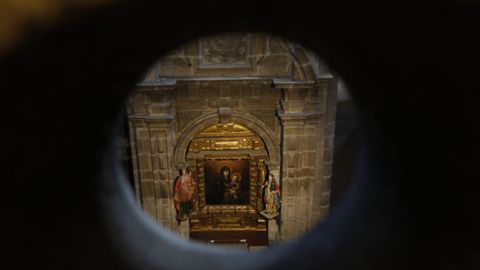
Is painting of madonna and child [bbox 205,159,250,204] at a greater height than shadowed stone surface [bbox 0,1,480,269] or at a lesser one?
lesser

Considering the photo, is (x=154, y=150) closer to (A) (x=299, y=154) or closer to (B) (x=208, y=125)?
(B) (x=208, y=125)

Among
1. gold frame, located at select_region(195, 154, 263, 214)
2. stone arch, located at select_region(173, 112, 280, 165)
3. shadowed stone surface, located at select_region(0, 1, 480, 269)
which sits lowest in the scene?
gold frame, located at select_region(195, 154, 263, 214)

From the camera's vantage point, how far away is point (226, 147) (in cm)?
947

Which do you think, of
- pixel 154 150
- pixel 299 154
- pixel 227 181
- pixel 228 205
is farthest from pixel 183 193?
pixel 299 154

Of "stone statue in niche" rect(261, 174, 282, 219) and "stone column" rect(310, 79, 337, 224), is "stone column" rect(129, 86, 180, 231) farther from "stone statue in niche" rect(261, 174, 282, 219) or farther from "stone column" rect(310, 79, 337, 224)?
"stone column" rect(310, 79, 337, 224)

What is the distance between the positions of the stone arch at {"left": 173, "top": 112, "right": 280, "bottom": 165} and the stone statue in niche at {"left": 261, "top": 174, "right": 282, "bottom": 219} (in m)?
0.59

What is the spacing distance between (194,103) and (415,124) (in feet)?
23.1

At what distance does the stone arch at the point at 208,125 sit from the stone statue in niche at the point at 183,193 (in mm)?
308

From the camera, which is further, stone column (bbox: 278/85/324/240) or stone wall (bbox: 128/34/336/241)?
stone column (bbox: 278/85/324/240)

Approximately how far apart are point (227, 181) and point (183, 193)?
116 cm

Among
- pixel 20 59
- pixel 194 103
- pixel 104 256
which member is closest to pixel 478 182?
pixel 104 256

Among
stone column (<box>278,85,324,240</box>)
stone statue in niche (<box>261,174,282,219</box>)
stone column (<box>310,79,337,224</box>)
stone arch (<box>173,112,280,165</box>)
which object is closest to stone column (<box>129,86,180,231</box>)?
stone arch (<box>173,112,280,165</box>)

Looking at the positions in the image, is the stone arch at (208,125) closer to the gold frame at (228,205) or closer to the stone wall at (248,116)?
the stone wall at (248,116)

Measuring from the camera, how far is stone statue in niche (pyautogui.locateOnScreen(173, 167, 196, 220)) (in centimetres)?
884
